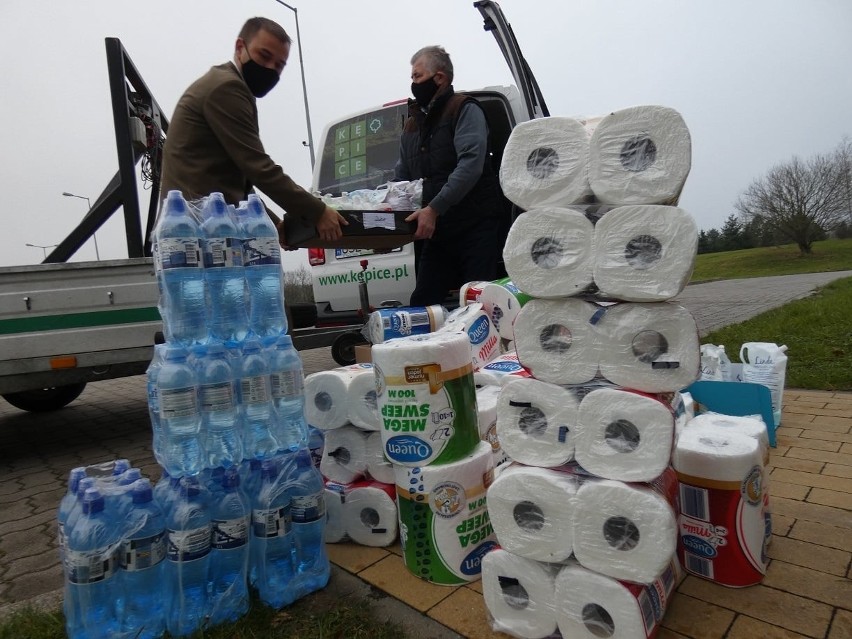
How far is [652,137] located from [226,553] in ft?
6.25

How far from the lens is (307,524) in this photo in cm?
198

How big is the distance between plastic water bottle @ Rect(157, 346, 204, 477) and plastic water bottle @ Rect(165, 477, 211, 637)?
10cm

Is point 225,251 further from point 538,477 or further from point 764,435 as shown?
point 764,435

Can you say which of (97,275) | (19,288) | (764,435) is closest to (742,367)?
(764,435)

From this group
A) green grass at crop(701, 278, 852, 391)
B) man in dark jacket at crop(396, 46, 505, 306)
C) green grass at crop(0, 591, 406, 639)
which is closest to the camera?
green grass at crop(0, 591, 406, 639)

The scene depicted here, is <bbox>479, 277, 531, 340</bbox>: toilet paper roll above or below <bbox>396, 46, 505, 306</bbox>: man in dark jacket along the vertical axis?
below

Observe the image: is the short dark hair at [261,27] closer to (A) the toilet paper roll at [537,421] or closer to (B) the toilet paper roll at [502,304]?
(B) the toilet paper roll at [502,304]

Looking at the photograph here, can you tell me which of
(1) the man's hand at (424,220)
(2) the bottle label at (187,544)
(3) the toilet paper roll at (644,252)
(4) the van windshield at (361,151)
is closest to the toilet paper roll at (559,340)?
(3) the toilet paper roll at (644,252)

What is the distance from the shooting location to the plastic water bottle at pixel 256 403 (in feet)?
6.42

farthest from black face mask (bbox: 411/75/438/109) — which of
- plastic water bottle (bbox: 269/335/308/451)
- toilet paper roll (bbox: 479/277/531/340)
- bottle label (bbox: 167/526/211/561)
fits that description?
bottle label (bbox: 167/526/211/561)

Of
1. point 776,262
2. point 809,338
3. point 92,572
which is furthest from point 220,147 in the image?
point 776,262

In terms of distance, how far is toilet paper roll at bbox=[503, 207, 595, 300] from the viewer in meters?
1.63

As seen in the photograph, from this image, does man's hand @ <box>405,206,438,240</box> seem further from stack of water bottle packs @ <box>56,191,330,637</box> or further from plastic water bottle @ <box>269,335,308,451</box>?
plastic water bottle @ <box>269,335,308,451</box>

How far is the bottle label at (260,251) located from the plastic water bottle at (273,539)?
0.74 meters
